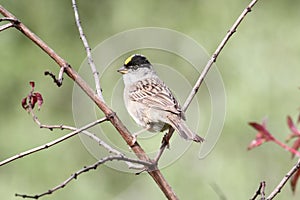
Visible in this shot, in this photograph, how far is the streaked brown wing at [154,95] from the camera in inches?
127

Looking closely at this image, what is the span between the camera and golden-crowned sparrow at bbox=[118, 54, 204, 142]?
3.03 m

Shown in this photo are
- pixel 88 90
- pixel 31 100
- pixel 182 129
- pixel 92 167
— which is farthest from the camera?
pixel 182 129

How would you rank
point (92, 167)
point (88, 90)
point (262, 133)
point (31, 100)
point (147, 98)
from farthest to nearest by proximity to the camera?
1. point (147, 98)
2. point (262, 133)
3. point (31, 100)
4. point (88, 90)
5. point (92, 167)

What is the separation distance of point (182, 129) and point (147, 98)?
0.64 m

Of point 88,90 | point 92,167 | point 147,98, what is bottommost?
point 92,167

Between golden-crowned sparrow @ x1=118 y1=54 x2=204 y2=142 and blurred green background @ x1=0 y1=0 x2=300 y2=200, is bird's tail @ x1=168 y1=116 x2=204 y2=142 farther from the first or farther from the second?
blurred green background @ x1=0 y1=0 x2=300 y2=200

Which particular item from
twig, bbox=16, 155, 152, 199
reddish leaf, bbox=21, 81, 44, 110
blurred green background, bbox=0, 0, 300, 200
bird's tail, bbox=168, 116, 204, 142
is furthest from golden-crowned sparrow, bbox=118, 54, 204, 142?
blurred green background, bbox=0, 0, 300, 200

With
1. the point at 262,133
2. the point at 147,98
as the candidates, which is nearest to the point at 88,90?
the point at 262,133

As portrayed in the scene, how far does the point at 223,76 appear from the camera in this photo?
6.67m

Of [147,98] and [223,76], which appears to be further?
[223,76]

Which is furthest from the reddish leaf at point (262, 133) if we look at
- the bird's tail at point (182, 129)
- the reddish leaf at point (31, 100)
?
the reddish leaf at point (31, 100)

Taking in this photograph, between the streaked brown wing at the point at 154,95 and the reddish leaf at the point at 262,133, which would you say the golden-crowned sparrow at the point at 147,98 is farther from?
the reddish leaf at the point at 262,133

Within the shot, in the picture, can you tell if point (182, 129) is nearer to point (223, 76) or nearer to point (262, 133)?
point (262, 133)

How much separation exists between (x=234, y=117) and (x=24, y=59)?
2359mm
